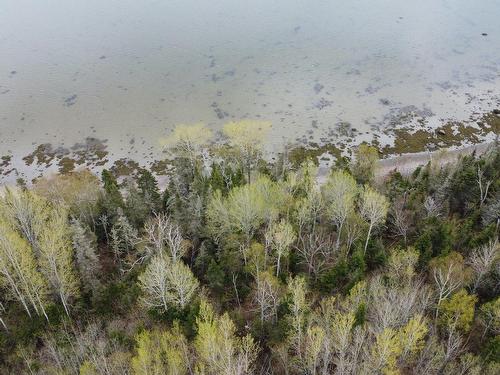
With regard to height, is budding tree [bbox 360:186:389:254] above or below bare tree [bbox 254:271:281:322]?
above

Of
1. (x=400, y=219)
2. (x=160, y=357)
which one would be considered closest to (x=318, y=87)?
(x=400, y=219)

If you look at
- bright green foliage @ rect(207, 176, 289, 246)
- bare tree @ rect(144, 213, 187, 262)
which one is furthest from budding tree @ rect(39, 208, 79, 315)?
bright green foliage @ rect(207, 176, 289, 246)

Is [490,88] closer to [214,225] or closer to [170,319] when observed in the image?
[214,225]

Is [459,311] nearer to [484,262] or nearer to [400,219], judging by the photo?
[484,262]

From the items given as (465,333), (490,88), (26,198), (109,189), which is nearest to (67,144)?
(109,189)

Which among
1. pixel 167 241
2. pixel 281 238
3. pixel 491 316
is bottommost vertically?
pixel 491 316

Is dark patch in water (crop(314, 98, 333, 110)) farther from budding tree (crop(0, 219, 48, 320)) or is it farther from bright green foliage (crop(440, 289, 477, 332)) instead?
budding tree (crop(0, 219, 48, 320))
